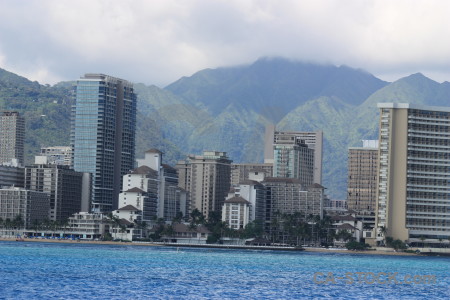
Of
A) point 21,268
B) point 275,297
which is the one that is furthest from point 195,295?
point 21,268

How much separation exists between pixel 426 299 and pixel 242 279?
3032 cm

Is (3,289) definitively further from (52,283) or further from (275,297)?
(275,297)

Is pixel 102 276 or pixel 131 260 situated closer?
pixel 102 276

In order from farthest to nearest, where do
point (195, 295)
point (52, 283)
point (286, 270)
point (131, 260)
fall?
point (131, 260) → point (286, 270) → point (52, 283) → point (195, 295)

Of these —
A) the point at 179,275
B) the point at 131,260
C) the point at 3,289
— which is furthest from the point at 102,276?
the point at 131,260

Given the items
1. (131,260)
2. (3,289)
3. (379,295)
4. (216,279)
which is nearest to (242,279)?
(216,279)

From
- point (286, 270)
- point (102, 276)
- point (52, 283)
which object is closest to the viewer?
point (52, 283)

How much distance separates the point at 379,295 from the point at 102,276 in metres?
37.7

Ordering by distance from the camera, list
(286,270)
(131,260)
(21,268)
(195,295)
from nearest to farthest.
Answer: (195,295), (21,268), (286,270), (131,260)

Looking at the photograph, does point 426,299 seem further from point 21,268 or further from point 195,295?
point 21,268

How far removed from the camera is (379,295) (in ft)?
402

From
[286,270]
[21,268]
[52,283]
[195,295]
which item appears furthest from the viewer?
[286,270]

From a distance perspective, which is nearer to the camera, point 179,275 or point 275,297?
point 275,297

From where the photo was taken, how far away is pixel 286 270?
173750 millimetres
